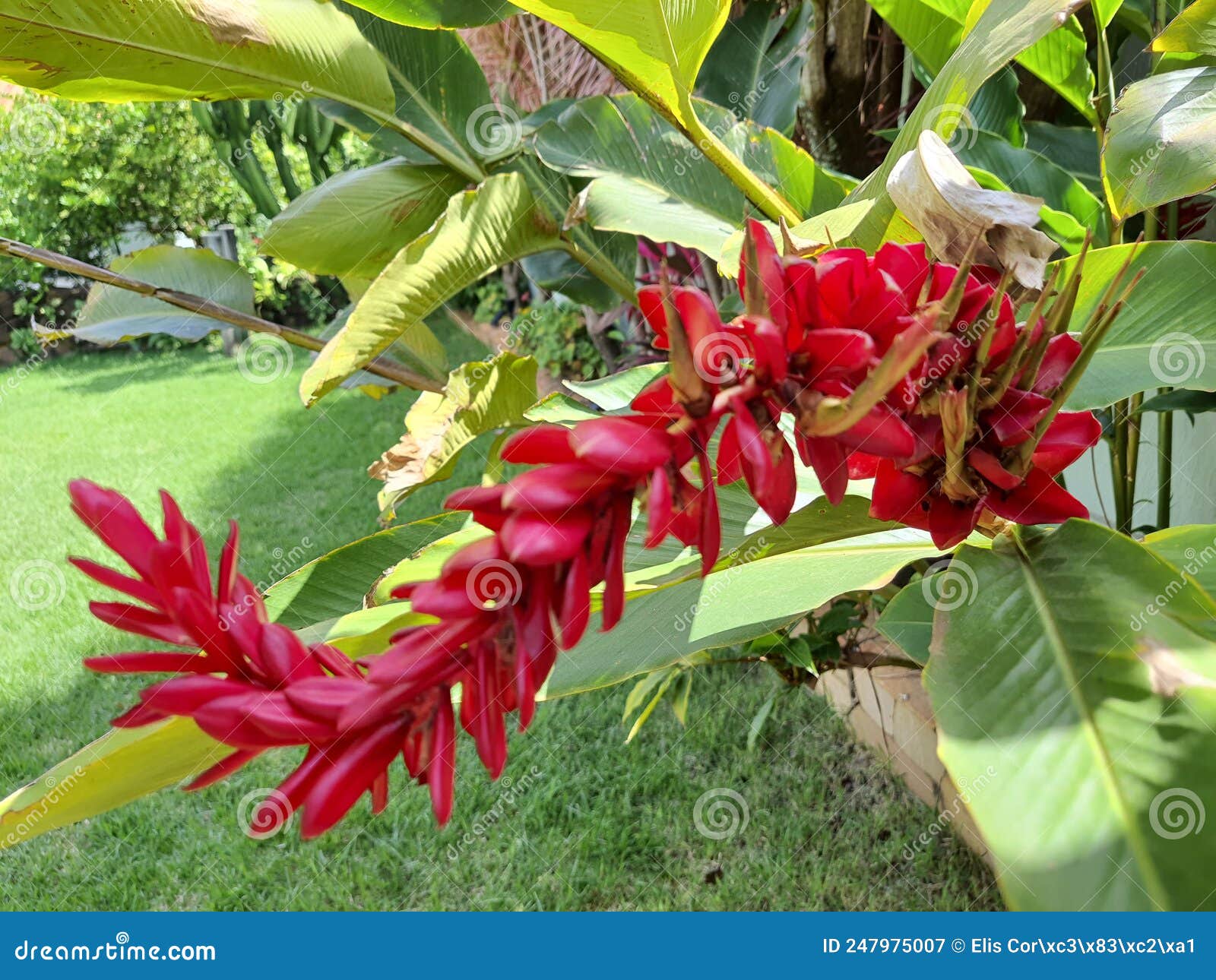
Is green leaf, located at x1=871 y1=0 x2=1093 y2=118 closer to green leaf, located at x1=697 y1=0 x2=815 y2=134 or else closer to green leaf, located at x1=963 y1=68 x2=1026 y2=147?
green leaf, located at x1=963 y1=68 x2=1026 y2=147

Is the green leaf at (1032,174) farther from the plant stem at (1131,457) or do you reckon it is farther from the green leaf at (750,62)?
the green leaf at (750,62)

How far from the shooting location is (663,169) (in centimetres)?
105

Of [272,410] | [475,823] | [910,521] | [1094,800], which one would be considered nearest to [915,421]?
[910,521]

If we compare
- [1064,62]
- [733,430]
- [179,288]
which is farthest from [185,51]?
[1064,62]

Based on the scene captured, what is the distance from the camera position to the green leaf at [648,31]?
0.68 meters

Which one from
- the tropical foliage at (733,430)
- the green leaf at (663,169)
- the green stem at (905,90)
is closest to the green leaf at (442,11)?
the tropical foliage at (733,430)

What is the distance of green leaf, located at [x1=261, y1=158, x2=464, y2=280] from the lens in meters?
1.12

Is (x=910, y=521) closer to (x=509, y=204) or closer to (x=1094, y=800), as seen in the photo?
(x=1094, y=800)

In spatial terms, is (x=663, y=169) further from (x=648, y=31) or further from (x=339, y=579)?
(x=339, y=579)

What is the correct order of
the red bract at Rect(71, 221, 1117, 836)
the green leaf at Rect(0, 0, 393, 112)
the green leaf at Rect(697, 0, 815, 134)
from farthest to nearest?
the green leaf at Rect(697, 0, 815, 134) → the green leaf at Rect(0, 0, 393, 112) → the red bract at Rect(71, 221, 1117, 836)

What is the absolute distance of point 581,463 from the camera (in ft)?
0.93

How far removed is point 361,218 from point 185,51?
324 mm

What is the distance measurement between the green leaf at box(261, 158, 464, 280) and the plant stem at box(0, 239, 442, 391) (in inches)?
3.5

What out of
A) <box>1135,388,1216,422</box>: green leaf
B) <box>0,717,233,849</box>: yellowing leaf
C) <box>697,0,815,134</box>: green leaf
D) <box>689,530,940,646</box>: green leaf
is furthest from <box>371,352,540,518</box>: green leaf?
<box>1135,388,1216,422</box>: green leaf
